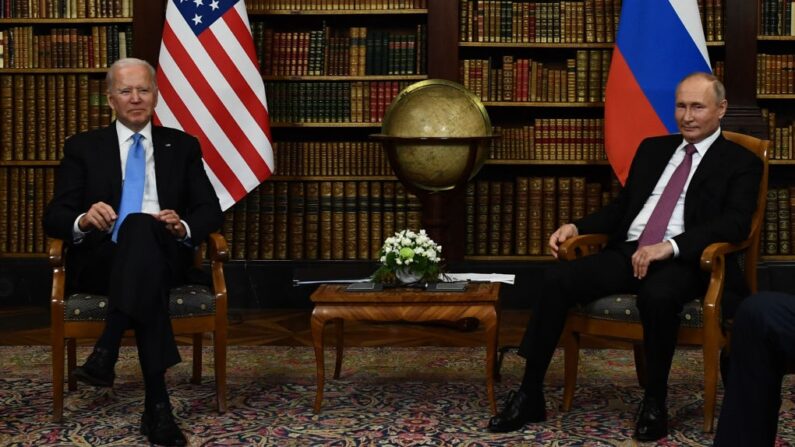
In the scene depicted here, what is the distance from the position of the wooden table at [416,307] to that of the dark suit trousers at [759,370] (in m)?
1.43

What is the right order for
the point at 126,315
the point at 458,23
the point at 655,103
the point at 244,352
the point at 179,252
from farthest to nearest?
the point at 458,23, the point at 655,103, the point at 244,352, the point at 179,252, the point at 126,315

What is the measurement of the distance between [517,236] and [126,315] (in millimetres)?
3413

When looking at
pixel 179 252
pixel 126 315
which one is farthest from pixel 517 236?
pixel 126 315

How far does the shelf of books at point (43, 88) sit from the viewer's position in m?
6.90

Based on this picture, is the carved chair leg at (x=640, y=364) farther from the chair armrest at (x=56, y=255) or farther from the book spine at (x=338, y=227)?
the book spine at (x=338, y=227)

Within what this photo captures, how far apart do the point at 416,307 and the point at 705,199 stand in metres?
1.16

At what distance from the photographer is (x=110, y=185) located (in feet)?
14.6

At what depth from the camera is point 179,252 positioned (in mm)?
4430

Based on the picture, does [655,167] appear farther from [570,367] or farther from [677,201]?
[570,367]

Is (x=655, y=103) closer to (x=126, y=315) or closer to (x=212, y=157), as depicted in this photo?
(x=212, y=157)

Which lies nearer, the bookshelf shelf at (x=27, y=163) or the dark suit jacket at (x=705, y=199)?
the dark suit jacket at (x=705, y=199)

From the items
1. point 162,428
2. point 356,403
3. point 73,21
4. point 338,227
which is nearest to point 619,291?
point 356,403

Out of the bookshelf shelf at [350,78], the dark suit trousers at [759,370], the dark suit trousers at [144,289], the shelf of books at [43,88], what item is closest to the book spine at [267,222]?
the bookshelf shelf at [350,78]

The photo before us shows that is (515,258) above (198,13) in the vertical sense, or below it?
below
